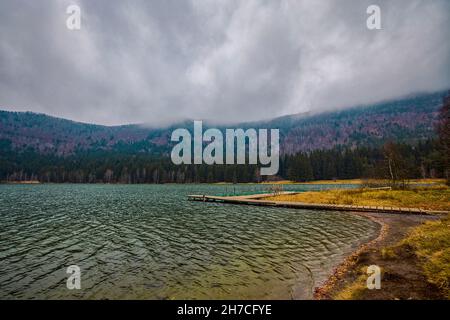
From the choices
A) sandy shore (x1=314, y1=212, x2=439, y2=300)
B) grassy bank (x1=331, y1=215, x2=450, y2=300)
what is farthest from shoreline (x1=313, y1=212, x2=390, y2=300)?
grassy bank (x1=331, y1=215, x2=450, y2=300)

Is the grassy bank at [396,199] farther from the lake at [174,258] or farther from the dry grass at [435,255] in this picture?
the dry grass at [435,255]

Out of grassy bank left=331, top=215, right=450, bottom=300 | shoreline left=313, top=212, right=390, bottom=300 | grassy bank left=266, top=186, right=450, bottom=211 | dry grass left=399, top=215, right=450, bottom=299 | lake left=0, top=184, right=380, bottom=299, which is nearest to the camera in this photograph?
grassy bank left=331, top=215, right=450, bottom=300

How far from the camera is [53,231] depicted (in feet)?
93.1

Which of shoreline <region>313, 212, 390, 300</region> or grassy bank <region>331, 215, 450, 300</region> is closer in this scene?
grassy bank <region>331, 215, 450, 300</region>

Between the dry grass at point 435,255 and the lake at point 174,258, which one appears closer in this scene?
the dry grass at point 435,255

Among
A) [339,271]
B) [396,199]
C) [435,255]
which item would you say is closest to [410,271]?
[435,255]

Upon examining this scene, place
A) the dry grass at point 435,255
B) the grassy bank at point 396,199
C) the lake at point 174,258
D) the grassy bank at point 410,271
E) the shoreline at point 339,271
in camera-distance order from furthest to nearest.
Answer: the grassy bank at point 396,199 < the lake at point 174,258 < the shoreline at point 339,271 < the dry grass at point 435,255 < the grassy bank at point 410,271

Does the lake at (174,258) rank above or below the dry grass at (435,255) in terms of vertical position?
below

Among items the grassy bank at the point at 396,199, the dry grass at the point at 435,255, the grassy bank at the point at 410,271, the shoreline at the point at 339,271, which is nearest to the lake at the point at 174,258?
the shoreline at the point at 339,271

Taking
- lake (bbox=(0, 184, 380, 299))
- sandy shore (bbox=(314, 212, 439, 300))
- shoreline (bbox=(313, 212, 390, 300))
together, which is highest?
sandy shore (bbox=(314, 212, 439, 300))

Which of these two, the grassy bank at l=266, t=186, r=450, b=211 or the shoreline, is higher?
the grassy bank at l=266, t=186, r=450, b=211

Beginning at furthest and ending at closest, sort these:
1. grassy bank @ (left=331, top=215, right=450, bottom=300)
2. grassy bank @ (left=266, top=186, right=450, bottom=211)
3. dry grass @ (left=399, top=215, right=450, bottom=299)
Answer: grassy bank @ (left=266, top=186, right=450, bottom=211) < dry grass @ (left=399, top=215, right=450, bottom=299) < grassy bank @ (left=331, top=215, right=450, bottom=300)

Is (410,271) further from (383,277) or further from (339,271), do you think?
(339,271)

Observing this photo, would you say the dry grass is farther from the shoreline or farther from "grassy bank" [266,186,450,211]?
"grassy bank" [266,186,450,211]
